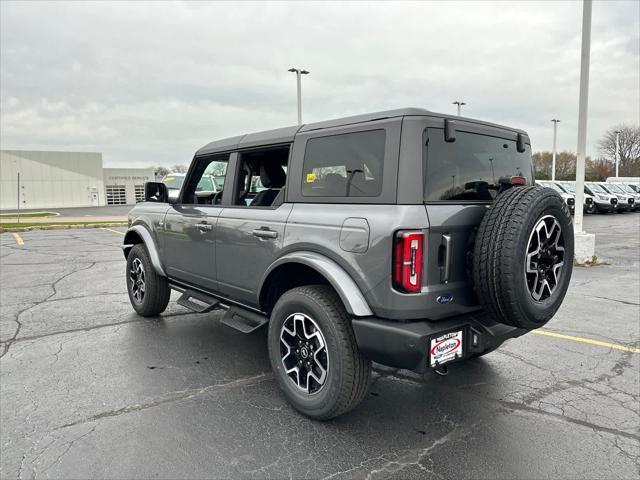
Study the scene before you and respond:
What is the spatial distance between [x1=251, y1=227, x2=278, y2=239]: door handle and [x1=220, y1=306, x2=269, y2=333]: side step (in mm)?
684

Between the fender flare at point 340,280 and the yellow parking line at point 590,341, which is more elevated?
the fender flare at point 340,280

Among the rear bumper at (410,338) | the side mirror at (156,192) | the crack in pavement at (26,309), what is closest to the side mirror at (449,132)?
the rear bumper at (410,338)

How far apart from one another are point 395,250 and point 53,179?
5681 centimetres

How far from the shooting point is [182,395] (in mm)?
3436

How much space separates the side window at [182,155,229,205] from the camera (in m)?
4.58

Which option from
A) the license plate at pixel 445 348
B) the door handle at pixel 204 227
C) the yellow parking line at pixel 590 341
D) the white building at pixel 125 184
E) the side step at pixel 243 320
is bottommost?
the yellow parking line at pixel 590 341

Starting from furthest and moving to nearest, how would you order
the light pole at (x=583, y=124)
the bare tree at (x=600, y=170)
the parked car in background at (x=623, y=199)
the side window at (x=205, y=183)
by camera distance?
the bare tree at (x=600, y=170) < the parked car in background at (x=623, y=199) < the light pole at (x=583, y=124) < the side window at (x=205, y=183)

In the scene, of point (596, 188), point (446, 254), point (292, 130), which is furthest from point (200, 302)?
point (596, 188)

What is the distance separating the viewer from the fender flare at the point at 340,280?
273 centimetres

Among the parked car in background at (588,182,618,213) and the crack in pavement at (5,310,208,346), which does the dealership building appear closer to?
the parked car in background at (588,182,618,213)

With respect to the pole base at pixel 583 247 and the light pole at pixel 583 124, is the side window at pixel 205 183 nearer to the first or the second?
the light pole at pixel 583 124

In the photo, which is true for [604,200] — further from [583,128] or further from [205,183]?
[205,183]

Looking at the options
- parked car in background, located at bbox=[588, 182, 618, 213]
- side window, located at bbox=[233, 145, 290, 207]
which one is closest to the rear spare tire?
side window, located at bbox=[233, 145, 290, 207]

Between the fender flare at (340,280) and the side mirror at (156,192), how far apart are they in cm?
260
